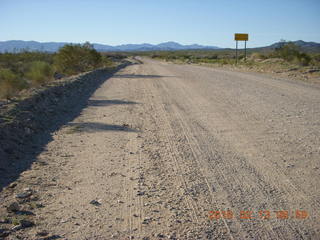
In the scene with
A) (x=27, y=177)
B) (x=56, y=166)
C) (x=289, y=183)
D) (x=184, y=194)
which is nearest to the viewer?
(x=184, y=194)

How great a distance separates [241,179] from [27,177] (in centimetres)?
337

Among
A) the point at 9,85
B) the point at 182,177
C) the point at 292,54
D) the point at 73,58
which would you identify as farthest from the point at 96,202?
the point at 292,54

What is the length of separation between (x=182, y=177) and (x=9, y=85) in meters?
9.80

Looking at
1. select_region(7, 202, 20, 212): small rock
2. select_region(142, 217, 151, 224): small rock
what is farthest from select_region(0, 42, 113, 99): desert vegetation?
select_region(142, 217, 151, 224): small rock

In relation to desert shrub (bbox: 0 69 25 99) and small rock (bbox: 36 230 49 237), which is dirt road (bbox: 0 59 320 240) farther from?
desert shrub (bbox: 0 69 25 99)

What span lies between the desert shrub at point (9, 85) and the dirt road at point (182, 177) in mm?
3983

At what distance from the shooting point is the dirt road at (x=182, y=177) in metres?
3.89

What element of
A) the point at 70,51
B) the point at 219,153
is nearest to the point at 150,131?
the point at 219,153

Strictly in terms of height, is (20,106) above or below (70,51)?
below

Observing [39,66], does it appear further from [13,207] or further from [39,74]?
[13,207]

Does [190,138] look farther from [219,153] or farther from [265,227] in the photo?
[265,227]

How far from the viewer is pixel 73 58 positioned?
28.5 m

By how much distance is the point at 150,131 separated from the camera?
8.30m

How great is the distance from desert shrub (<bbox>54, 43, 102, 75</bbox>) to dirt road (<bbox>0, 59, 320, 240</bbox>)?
18.8 meters
